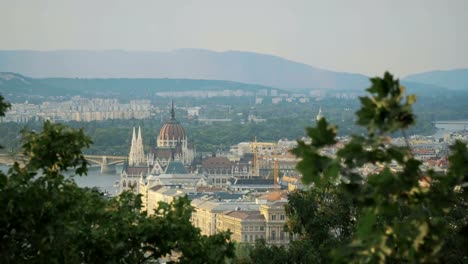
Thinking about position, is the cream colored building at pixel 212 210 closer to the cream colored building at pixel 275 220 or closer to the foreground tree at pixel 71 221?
the cream colored building at pixel 275 220

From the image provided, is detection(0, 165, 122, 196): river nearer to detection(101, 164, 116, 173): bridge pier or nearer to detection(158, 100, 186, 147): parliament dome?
detection(101, 164, 116, 173): bridge pier

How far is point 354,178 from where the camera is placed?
3490 millimetres

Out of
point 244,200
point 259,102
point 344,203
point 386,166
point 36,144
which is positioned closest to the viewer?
point 386,166

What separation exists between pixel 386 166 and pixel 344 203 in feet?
36.3

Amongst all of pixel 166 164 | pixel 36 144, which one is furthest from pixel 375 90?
pixel 166 164

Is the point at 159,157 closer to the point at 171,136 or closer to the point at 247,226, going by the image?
the point at 171,136

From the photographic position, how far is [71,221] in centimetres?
677

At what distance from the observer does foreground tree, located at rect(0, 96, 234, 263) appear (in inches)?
250

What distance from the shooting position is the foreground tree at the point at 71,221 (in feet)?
20.8

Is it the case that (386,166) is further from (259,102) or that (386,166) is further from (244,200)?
(259,102)

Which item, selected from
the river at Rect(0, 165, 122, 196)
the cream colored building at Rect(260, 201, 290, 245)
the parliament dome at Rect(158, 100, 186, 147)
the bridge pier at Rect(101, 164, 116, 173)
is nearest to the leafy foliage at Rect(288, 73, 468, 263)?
the cream colored building at Rect(260, 201, 290, 245)

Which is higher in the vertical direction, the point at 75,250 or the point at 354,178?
the point at 354,178

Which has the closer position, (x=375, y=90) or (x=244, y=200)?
(x=375, y=90)

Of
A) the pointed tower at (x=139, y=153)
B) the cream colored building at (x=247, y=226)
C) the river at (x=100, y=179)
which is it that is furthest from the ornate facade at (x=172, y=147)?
the cream colored building at (x=247, y=226)
